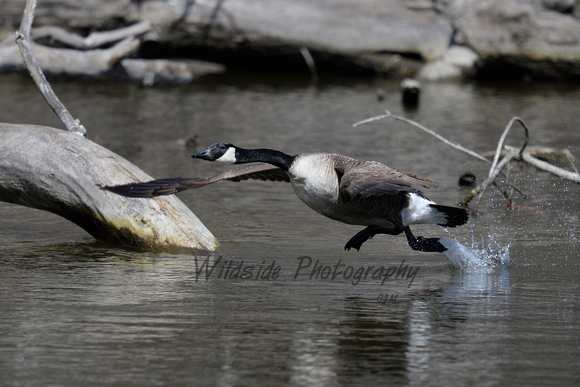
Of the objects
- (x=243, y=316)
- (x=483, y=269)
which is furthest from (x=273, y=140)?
(x=243, y=316)

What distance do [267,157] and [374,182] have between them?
0.89 m

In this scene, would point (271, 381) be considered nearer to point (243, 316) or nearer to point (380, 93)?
point (243, 316)

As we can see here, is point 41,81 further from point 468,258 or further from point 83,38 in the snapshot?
point 83,38

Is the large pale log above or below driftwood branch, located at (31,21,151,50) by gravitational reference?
below

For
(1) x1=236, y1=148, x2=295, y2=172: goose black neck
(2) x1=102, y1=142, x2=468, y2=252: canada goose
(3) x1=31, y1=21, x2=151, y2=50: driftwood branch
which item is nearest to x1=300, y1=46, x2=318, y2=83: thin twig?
(3) x1=31, y1=21, x2=151, y2=50: driftwood branch

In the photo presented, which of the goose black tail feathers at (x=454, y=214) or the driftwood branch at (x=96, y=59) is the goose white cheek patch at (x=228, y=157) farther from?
the driftwood branch at (x=96, y=59)

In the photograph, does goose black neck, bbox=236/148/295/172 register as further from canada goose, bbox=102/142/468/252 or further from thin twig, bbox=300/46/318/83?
thin twig, bbox=300/46/318/83

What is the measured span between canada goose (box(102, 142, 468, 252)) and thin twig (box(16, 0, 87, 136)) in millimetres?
1634

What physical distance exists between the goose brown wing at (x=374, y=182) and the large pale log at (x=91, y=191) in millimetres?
1622

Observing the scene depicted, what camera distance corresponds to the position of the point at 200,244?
23.3 ft

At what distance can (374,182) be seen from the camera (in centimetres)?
594

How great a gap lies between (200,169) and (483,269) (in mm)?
4813

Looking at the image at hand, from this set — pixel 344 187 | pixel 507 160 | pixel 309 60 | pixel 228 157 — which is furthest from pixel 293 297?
pixel 309 60

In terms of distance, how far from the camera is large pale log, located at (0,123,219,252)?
700 cm
